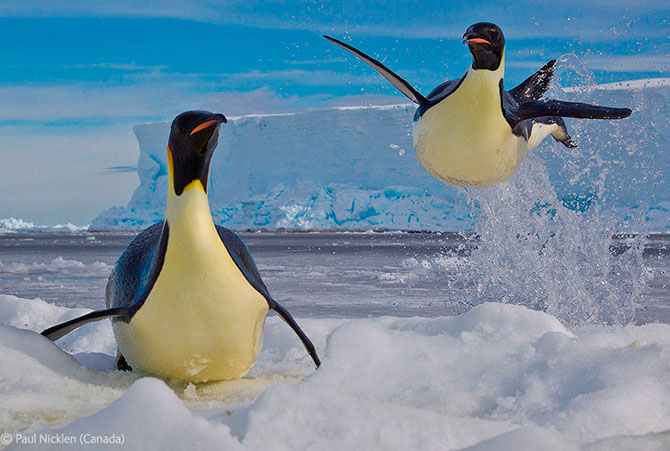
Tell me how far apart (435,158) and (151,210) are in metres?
38.3

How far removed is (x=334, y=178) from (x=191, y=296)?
115ft

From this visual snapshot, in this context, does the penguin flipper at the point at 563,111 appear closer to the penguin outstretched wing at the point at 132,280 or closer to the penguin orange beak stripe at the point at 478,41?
the penguin orange beak stripe at the point at 478,41

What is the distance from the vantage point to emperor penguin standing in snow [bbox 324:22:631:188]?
3623 millimetres

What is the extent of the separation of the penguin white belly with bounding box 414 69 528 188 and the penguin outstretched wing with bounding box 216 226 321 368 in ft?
3.86

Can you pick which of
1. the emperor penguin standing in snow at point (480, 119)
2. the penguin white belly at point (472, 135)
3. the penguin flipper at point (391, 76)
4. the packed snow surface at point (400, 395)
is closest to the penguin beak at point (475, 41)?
the emperor penguin standing in snow at point (480, 119)

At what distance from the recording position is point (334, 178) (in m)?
37.5

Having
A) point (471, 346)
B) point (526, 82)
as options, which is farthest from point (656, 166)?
point (471, 346)

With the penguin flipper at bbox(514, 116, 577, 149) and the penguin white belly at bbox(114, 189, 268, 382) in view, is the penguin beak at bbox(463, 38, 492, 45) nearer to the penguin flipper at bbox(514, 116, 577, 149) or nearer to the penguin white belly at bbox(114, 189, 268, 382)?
the penguin flipper at bbox(514, 116, 577, 149)

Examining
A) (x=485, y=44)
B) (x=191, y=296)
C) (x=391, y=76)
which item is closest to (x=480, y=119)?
(x=485, y=44)

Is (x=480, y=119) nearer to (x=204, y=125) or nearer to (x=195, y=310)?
(x=204, y=125)

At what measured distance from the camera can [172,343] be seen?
2.71m

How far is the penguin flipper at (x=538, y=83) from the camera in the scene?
4574mm

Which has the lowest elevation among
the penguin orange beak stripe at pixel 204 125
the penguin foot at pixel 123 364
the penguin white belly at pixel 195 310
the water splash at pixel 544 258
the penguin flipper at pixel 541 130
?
the water splash at pixel 544 258

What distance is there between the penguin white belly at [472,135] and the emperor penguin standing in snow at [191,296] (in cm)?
133
